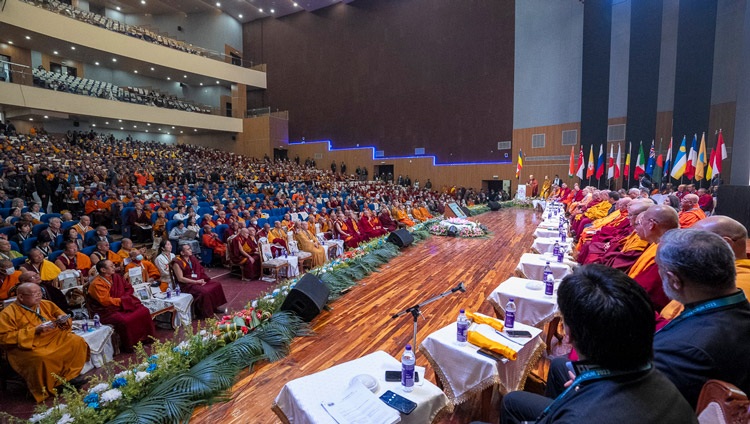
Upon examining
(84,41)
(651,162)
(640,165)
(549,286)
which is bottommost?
(549,286)

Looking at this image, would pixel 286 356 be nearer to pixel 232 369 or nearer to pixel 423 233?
pixel 232 369

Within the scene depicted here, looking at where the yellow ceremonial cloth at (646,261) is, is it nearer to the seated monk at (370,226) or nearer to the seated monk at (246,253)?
the seated monk at (246,253)

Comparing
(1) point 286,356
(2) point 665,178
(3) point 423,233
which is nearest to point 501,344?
(1) point 286,356

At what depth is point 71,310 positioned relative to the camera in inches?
171

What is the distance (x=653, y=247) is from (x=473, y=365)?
1.77 meters

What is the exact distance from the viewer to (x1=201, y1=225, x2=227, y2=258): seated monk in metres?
7.31

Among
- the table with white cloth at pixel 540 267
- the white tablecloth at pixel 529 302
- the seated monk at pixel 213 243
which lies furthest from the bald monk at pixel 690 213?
the seated monk at pixel 213 243

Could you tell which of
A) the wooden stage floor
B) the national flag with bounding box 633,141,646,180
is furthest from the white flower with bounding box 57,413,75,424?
the national flag with bounding box 633,141,646,180

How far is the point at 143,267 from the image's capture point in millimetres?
5023

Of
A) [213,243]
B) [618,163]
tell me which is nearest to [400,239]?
[213,243]

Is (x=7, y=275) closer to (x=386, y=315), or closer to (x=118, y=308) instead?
(x=118, y=308)

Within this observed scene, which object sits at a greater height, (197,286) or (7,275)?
(7,275)

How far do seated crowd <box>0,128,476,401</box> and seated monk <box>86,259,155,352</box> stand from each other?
12mm

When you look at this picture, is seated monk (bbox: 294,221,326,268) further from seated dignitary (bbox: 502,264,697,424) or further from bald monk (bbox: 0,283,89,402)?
seated dignitary (bbox: 502,264,697,424)
